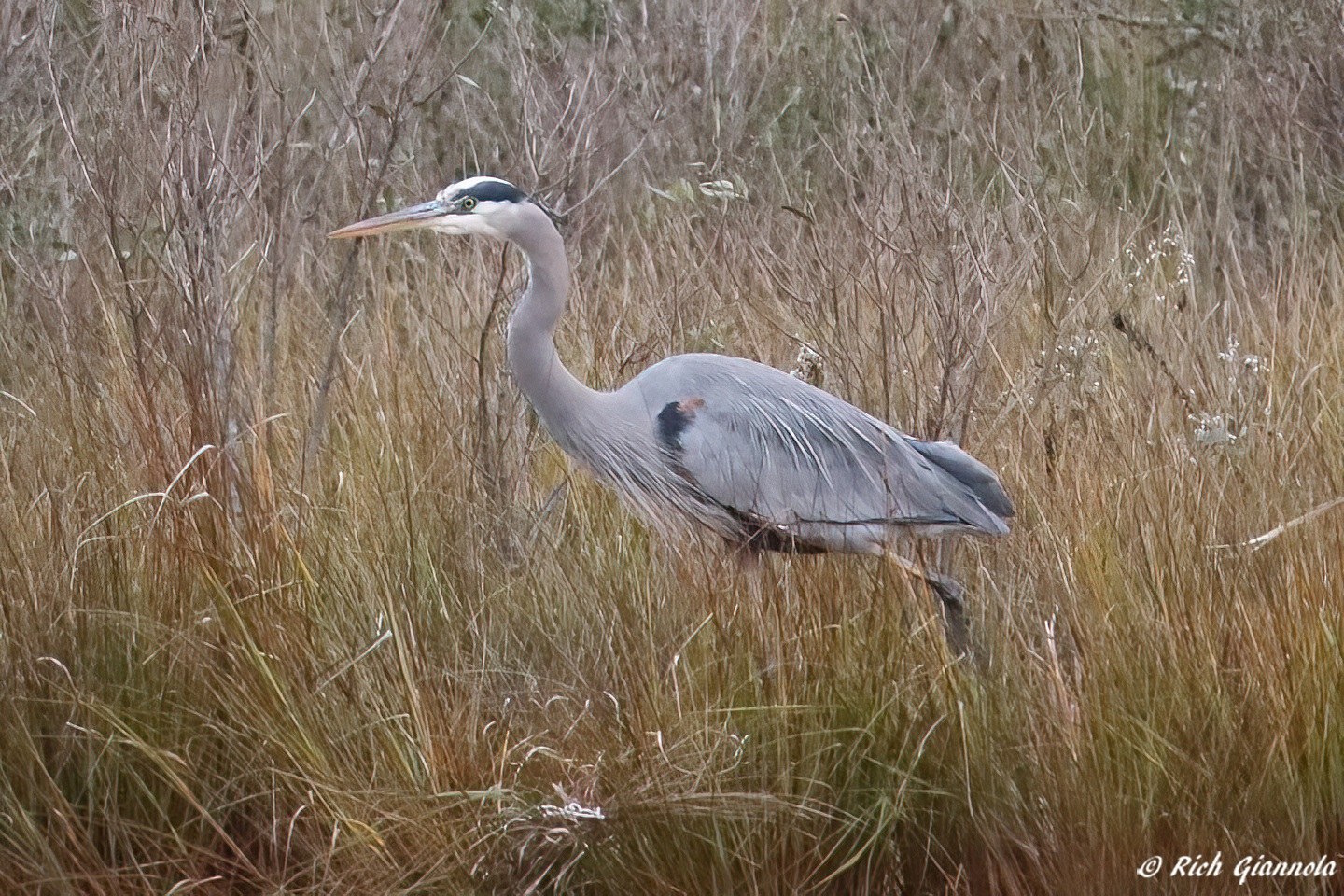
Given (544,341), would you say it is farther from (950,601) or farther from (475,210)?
(950,601)

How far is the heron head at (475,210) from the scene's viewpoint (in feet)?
10.3

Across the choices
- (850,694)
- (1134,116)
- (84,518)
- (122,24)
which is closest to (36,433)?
(84,518)

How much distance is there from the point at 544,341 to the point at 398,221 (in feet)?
1.33

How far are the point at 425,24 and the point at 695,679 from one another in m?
1.85

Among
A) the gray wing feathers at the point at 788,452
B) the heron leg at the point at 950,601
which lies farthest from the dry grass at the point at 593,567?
the gray wing feathers at the point at 788,452

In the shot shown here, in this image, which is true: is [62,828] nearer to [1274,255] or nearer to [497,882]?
[497,882]

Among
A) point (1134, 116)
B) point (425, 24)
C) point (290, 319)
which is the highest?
point (425, 24)

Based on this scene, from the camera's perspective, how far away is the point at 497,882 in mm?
1982

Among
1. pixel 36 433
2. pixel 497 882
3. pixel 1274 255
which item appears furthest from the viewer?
pixel 1274 255

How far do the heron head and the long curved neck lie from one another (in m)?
0.04

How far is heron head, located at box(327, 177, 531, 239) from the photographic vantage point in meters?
3.13

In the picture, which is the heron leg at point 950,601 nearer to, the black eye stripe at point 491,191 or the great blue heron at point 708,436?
the great blue heron at point 708,436

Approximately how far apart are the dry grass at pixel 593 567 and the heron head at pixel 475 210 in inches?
8.0

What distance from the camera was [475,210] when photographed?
3.17 meters
